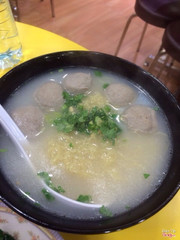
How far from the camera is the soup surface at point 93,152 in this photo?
2.83ft

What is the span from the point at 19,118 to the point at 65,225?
0.46m

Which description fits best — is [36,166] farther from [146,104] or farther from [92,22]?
[92,22]

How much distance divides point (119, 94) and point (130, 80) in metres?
0.13

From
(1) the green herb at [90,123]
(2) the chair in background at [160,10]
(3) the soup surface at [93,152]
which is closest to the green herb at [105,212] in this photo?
(3) the soup surface at [93,152]

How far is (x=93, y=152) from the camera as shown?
96 cm

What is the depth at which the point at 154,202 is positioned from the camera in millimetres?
777

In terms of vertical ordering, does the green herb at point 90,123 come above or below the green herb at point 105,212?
above

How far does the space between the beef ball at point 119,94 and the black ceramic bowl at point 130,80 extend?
0.26 ft

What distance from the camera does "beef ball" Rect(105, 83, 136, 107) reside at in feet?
3.62

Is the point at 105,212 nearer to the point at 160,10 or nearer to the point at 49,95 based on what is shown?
the point at 49,95

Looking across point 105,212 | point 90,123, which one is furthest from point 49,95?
point 105,212

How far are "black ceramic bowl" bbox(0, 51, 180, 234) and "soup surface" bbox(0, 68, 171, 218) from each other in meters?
0.04

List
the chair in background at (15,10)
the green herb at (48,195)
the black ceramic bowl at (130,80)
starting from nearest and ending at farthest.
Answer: the black ceramic bowl at (130,80)
the green herb at (48,195)
the chair in background at (15,10)

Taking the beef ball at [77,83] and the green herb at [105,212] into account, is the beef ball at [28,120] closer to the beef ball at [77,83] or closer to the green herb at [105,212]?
Result: the beef ball at [77,83]
